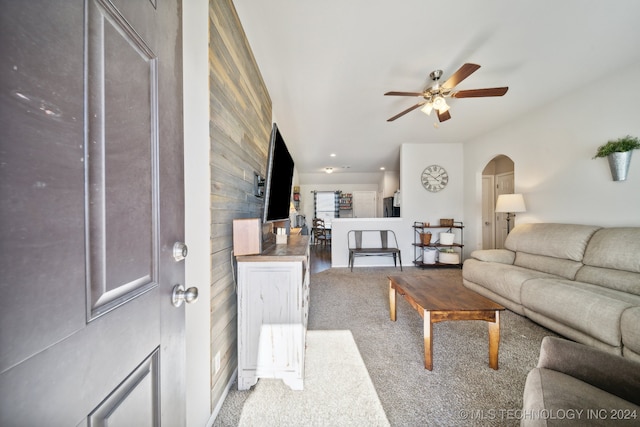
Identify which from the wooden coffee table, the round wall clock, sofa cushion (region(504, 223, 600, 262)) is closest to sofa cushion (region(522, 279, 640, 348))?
sofa cushion (region(504, 223, 600, 262))

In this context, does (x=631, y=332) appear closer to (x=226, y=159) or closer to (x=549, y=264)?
(x=549, y=264)

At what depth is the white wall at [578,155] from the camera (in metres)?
2.29

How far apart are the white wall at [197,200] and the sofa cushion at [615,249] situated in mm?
3380

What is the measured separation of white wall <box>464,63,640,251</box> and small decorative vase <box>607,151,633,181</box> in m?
0.05

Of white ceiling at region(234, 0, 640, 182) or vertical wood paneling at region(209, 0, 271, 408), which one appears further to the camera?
white ceiling at region(234, 0, 640, 182)

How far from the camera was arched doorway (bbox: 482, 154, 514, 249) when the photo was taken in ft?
15.8

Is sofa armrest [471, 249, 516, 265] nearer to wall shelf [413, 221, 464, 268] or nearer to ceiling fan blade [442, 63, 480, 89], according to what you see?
wall shelf [413, 221, 464, 268]

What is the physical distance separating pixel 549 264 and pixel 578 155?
140 centimetres

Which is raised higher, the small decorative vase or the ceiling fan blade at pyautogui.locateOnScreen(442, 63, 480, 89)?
the ceiling fan blade at pyautogui.locateOnScreen(442, 63, 480, 89)

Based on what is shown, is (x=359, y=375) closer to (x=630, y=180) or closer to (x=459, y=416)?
(x=459, y=416)

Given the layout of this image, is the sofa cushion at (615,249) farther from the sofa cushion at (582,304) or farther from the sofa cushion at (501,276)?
the sofa cushion at (501,276)

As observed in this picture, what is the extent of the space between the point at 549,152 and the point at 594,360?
321 centimetres

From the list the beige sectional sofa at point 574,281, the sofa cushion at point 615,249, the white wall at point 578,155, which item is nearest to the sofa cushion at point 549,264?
the beige sectional sofa at point 574,281

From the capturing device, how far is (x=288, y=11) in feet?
5.48
